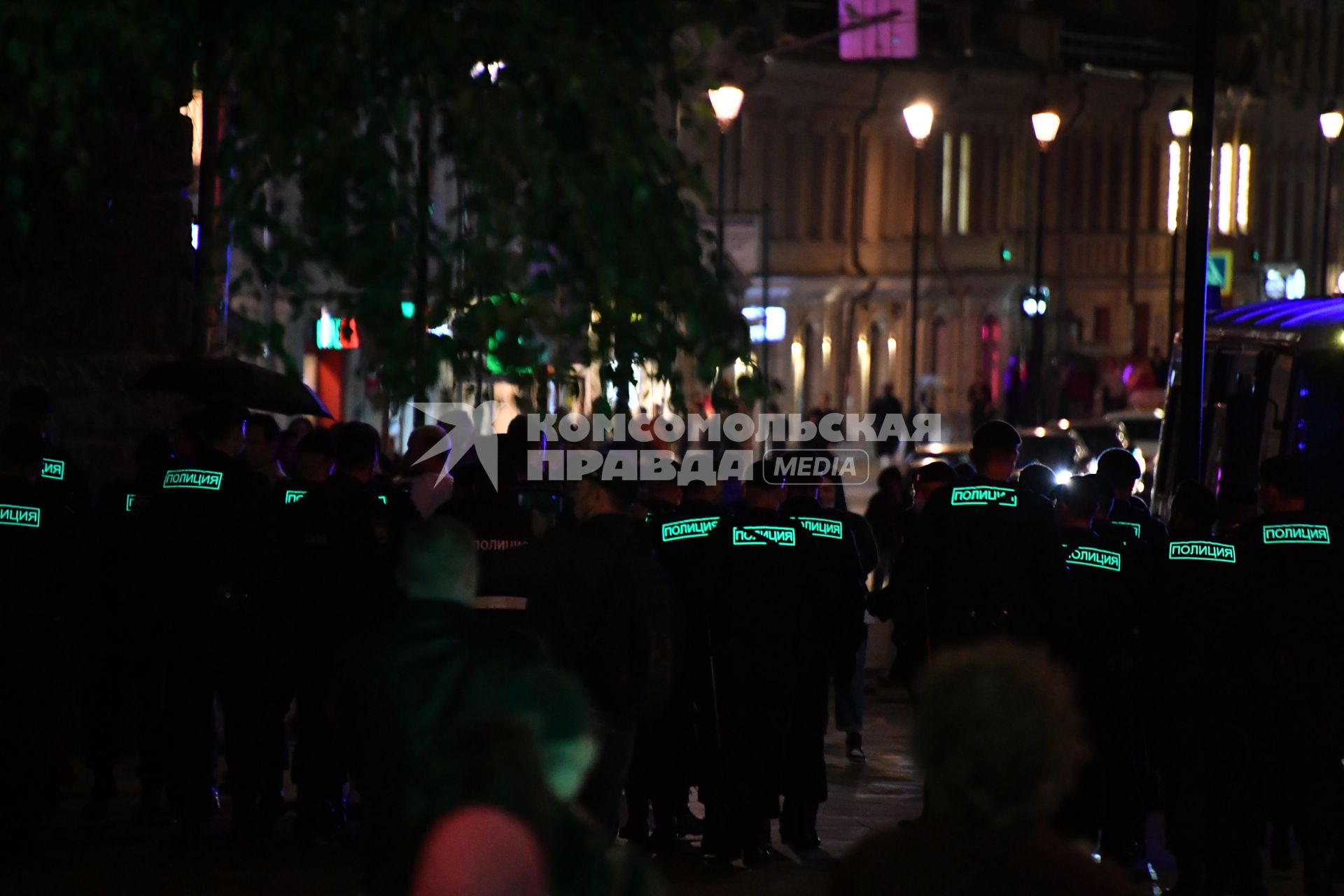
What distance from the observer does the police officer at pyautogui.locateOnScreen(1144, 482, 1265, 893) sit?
9.48 metres

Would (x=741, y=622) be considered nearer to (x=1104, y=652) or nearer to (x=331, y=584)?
(x=1104, y=652)

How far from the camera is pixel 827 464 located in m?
15.5

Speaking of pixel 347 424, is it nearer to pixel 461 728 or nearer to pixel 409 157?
pixel 409 157

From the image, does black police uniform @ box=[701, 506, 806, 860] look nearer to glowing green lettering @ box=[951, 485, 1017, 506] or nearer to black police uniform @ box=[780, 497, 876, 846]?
black police uniform @ box=[780, 497, 876, 846]

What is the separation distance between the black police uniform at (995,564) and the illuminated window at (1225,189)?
58250mm

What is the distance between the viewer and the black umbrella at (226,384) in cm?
1229

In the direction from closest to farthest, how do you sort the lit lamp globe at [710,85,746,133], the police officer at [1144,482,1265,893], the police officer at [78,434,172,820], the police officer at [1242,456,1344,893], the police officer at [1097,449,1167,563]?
the police officer at [1144,482,1265,893]
the police officer at [1242,456,1344,893]
the police officer at [1097,449,1167,563]
the police officer at [78,434,172,820]
the lit lamp globe at [710,85,746,133]

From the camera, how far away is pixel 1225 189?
221ft

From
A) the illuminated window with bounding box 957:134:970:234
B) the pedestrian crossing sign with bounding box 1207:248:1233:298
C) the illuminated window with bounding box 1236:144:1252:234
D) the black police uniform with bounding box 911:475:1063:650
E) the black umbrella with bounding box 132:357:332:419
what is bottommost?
the black police uniform with bounding box 911:475:1063:650

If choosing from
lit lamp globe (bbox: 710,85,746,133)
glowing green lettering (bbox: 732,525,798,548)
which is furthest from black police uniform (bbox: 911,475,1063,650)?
lit lamp globe (bbox: 710,85,746,133)

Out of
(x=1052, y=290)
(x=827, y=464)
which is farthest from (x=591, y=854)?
(x=1052, y=290)

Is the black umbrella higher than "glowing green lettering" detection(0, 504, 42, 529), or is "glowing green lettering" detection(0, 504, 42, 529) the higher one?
the black umbrella

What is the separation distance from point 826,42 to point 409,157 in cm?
4800

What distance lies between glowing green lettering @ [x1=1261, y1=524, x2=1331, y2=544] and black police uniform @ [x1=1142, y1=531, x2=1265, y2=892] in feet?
0.51
